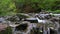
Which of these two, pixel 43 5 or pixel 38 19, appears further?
pixel 43 5

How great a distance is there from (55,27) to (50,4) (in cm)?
1551

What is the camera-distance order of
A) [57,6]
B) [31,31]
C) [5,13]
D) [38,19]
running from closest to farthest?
[31,31]
[38,19]
[5,13]
[57,6]

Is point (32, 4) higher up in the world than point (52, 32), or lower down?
lower down

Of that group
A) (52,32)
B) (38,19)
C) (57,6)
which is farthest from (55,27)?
(57,6)

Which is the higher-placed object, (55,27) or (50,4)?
(55,27)

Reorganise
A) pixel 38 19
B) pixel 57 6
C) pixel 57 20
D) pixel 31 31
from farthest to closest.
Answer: pixel 57 6 < pixel 38 19 < pixel 57 20 < pixel 31 31

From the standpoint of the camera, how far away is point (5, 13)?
70.5 feet

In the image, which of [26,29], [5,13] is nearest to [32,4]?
[5,13]

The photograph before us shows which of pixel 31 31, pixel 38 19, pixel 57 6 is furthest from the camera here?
pixel 57 6

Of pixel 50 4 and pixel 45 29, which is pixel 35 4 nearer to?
pixel 50 4

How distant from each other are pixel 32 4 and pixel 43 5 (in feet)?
5.20

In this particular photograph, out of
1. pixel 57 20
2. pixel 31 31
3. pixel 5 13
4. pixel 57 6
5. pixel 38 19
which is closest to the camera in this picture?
pixel 31 31

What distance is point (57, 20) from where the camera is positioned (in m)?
18.4

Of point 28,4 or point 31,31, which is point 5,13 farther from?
point 28,4
